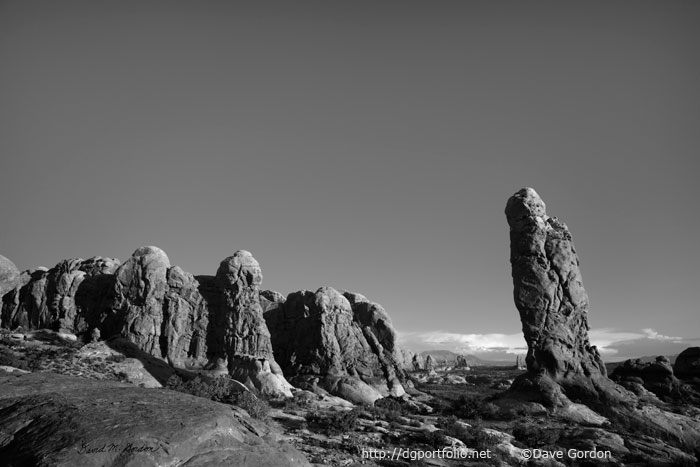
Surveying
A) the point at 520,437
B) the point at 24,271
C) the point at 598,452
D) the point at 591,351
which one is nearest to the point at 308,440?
the point at 520,437

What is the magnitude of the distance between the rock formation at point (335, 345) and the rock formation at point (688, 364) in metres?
36.6

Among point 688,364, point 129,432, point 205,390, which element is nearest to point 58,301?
point 205,390

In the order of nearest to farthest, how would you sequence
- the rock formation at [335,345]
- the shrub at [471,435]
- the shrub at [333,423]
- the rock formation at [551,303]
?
1. the shrub at [333,423]
2. the shrub at [471,435]
3. the rock formation at [551,303]
4. the rock formation at [335,345]

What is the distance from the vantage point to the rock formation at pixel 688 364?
55.2 m

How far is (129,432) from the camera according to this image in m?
7.95

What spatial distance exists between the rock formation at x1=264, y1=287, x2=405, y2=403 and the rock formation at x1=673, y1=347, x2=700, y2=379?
Answer: 120 ft

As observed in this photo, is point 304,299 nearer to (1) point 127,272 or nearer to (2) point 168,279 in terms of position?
(2) point 168,279

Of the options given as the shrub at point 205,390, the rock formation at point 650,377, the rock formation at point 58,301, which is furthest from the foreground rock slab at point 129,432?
the rock formation at point 650,377

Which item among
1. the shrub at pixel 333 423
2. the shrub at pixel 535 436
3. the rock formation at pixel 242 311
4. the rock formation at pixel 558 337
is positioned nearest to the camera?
the shrub at pixel 333 423

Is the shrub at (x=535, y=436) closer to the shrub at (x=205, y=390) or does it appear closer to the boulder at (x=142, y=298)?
the shrub at (x=205, y=390)

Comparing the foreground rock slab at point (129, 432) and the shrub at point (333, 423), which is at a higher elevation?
the foreground rock slab at point (129, 432)

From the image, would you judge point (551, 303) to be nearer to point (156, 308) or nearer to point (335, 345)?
point (335, 345)

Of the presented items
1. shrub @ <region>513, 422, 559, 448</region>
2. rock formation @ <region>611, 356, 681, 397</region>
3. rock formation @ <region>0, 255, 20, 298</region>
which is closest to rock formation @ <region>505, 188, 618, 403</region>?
shrub @ <region>513, 422, 559, 448</region>

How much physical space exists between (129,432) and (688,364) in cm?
7007
